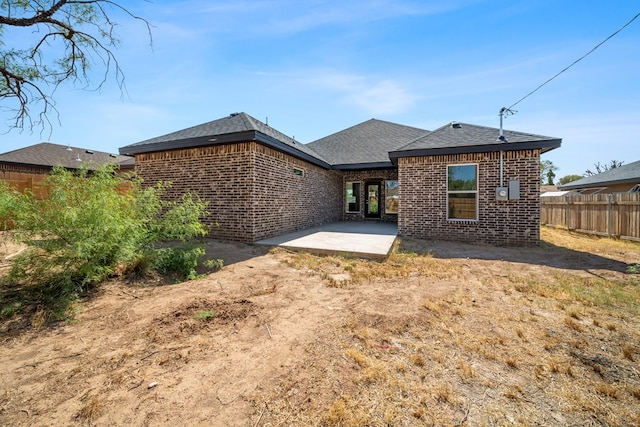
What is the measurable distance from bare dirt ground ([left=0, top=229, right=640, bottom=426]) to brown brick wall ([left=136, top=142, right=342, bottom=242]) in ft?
9.88

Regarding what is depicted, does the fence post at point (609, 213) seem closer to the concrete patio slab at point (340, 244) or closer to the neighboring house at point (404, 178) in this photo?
the neighboring house at point (404, 178)

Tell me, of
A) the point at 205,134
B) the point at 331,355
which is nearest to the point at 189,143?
the point at 205,134

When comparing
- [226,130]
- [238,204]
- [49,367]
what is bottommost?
[49,367]

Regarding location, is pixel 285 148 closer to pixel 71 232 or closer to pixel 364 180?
pixel 71 232

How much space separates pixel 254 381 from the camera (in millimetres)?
2012

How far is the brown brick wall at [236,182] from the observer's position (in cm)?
705

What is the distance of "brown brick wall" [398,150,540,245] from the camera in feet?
24.7

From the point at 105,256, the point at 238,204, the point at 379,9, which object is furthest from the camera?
the point at 238,204

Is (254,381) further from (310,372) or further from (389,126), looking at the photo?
(389,126)

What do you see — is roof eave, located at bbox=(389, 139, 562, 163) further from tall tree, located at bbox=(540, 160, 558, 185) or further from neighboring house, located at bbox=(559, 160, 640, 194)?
tall tree, located at bbox=(540, 160, 558, 185)

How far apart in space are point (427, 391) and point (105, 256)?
4.37 m

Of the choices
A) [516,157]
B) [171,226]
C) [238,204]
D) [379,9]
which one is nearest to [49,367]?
[171,226]

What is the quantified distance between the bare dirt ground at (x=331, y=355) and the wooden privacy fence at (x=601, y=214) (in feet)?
21.1

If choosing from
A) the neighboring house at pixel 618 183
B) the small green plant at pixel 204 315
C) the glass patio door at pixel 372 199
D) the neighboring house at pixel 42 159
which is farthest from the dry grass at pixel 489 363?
the neighboring house at pixel 42 159
